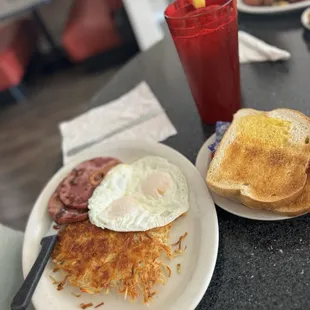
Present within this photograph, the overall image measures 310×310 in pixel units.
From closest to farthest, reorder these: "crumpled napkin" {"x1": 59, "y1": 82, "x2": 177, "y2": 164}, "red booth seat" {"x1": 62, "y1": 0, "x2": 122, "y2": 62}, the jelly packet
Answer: the jelly packet → "crumpled napkin" {"x1": 59, "y1": 82, "x2": 177, "y2": 164} → "red booth seat" {"x1": 62, "y1": 0, "x2": 122, "y2": 62}

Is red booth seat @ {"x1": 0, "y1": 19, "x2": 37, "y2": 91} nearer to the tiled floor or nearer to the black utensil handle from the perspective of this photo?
the tiled floor

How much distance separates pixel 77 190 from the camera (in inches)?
38.3

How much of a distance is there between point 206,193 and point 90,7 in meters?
3.45

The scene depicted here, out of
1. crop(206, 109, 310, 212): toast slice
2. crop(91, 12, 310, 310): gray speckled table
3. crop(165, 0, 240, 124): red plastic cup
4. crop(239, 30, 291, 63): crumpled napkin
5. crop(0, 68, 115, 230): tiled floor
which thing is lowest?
crop(0, 68, 115, 230): tiled floor

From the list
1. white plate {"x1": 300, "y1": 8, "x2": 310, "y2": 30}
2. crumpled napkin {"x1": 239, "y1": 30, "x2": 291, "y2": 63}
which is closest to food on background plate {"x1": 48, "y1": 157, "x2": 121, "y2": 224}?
crumpled napkin {"x1": 239, "y1": 30, "x2": 291, "y2": 63}

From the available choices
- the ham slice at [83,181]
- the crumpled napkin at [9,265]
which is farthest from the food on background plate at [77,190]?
the crumpled napkin at [9,265]

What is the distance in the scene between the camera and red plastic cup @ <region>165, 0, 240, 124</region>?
880mm

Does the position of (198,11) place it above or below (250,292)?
above

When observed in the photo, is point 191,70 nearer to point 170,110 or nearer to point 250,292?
point 170,110

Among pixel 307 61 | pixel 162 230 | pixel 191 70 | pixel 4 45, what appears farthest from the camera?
pixel 4 45

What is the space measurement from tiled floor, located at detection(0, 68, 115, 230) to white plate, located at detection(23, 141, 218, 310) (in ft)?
5.56

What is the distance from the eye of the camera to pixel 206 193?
849mm

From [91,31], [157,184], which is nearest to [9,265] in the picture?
[157,184]

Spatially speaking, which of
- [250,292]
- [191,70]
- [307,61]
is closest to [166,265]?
[250,292]
